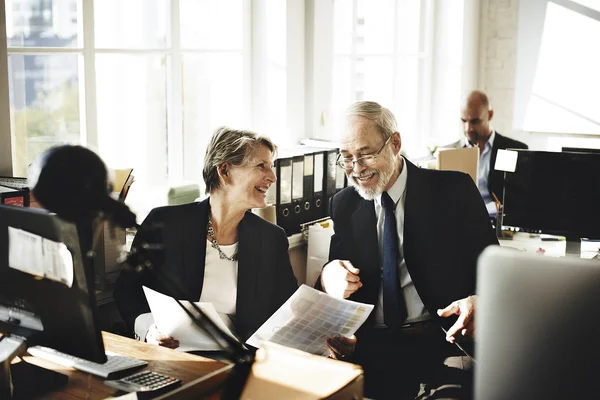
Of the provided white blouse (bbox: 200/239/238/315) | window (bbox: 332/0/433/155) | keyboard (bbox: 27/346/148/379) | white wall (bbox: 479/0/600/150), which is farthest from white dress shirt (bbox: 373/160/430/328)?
white wall (bbox: 479/0/600/150)

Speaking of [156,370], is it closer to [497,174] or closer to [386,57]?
[497,174]

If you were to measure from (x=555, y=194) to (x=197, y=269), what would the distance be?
1790 millimetres

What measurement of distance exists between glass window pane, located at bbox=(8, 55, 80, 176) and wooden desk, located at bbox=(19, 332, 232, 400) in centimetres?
119

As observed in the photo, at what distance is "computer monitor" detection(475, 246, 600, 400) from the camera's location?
1128mm

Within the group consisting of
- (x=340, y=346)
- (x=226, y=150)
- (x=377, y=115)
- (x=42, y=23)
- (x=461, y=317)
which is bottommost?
(x=340, y=346)

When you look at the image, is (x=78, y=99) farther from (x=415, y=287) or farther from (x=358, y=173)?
(x=415, y=287)

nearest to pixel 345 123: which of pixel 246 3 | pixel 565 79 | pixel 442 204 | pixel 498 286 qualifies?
pixel 442 204

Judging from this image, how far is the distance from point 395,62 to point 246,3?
1.87 metres

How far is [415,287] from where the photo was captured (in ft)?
8.77

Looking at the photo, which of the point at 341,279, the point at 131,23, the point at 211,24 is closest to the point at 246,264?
the point at 341,279

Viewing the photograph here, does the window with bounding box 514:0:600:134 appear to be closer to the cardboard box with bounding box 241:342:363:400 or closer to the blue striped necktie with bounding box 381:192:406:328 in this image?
the blue striped necktie with bounding box 381:192:406:328

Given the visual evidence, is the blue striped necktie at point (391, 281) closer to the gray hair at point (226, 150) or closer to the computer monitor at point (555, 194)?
the gray hair at point (226, 150)

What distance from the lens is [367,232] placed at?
110 inches

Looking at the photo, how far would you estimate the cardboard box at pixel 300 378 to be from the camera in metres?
1.61
